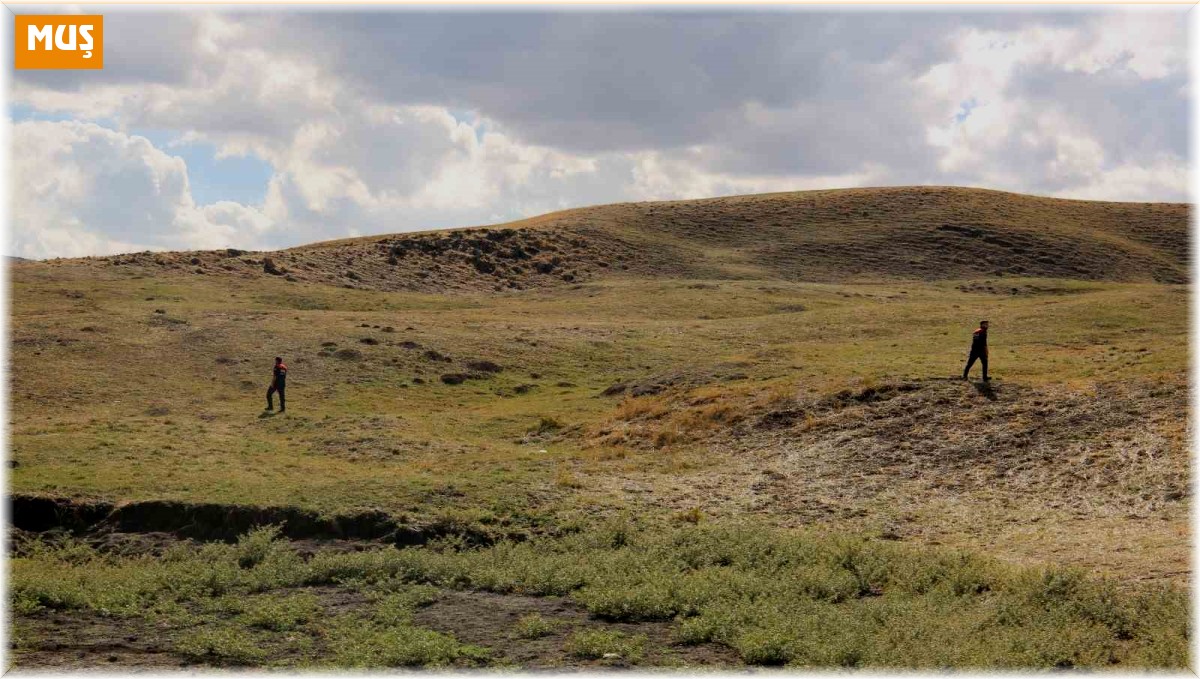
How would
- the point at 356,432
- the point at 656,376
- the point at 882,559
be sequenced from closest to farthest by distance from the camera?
1. the point at 882,559
2. the point at 356,432
3. the point at 656,376

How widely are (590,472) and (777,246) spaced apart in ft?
262

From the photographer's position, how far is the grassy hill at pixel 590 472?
14477 millimetres

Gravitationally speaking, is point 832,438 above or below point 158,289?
below

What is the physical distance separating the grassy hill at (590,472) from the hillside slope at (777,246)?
13.2m

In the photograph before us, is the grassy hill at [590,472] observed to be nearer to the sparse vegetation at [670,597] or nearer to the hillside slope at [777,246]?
the sparse vegetation at [670,597]

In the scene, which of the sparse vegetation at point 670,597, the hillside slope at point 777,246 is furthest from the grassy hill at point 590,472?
the hillside slope at point 777,246

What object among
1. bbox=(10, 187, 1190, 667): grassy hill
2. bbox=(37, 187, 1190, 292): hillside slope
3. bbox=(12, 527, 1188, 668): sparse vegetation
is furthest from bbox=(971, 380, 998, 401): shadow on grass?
bbox=(37, 187, 1190, 292): hillside slope

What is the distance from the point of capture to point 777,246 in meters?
103

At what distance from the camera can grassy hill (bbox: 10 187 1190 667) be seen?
47.5ft

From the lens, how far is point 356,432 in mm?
32406

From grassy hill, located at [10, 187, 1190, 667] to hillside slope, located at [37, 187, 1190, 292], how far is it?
13.2m

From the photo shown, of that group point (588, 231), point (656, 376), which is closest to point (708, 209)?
point (588, 231)

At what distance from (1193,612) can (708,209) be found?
361 feet

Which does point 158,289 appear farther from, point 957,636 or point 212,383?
point 957,636
